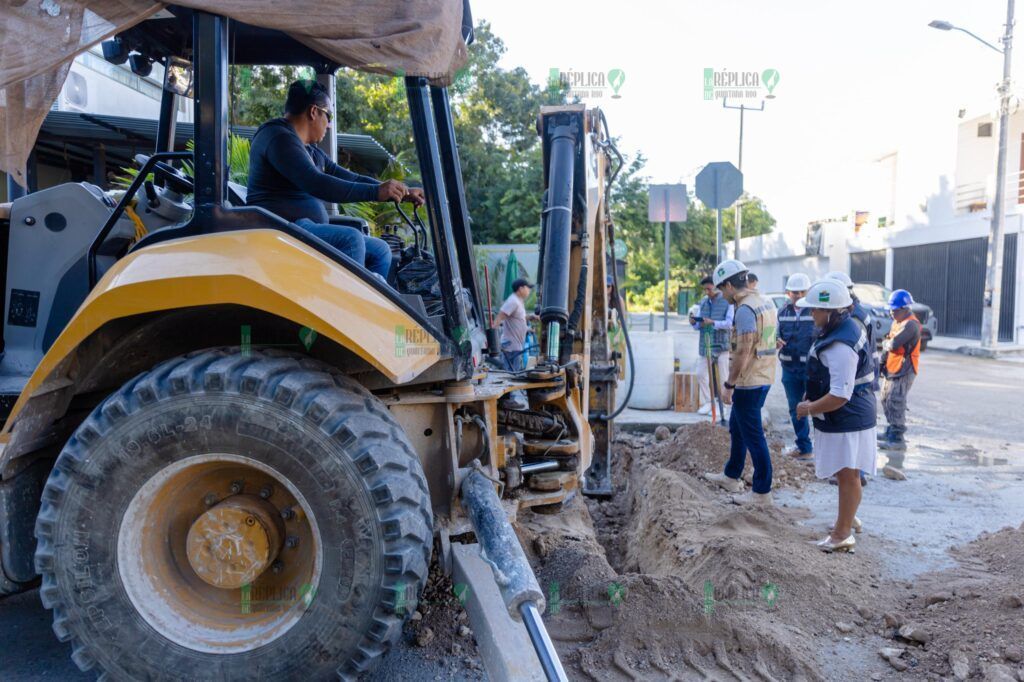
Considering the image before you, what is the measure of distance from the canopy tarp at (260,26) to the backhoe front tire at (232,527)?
118 centimetres

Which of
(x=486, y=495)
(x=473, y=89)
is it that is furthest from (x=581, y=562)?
(x=473, y=89)

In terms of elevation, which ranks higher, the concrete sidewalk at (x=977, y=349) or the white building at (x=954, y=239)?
the white building at (x=954, y=239)

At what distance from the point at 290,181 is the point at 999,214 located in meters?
20.9

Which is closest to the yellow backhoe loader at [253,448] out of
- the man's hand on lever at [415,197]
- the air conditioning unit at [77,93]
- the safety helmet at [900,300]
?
the man's hand on lever at [415,197]

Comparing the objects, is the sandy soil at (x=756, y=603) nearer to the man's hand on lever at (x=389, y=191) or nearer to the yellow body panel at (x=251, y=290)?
the yellow body panel at (x=251, y=290)

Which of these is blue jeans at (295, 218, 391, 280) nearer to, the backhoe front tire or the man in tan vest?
the backhoe front tire

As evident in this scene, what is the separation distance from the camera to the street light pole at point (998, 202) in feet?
62.5

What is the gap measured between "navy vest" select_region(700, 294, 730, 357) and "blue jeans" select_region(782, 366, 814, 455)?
1.42m

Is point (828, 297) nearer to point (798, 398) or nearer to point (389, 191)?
point (389, 191)

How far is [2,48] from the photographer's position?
104 inches

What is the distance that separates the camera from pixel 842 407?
507 cm

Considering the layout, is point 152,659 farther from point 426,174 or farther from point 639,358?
point 639,358

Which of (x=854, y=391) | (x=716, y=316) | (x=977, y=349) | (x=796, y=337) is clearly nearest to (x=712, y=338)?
(x=716, y=316)

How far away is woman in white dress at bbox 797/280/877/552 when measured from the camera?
4.99m
